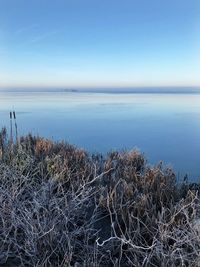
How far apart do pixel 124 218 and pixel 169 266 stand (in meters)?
0.77

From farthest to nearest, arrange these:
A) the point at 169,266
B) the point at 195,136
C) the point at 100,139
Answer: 1. the point at 195,136
2. the point at 100,139
3. the point at 169,266

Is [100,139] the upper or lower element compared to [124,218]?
lower

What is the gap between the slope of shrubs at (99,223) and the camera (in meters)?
2.87

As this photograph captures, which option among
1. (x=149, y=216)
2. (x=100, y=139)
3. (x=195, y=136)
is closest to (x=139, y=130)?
(x=195, y=136)

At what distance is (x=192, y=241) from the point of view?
288 centimetres

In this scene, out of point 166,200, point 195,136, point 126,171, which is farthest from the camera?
point 195,136

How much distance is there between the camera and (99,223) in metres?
3.67

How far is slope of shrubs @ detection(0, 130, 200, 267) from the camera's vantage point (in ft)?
9.41

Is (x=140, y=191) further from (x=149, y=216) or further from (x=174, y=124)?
(x=174, y=124)

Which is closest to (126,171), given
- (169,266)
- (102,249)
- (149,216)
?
(149,216)

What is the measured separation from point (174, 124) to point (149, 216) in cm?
1270

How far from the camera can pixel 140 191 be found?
4141 millimetres

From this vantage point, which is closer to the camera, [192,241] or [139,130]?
[192,241]

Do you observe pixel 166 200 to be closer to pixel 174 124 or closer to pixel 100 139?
pixel 100 139
